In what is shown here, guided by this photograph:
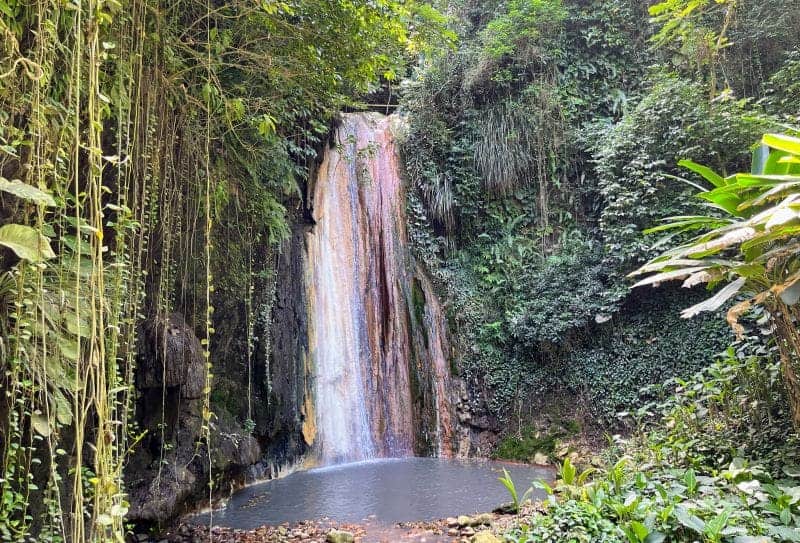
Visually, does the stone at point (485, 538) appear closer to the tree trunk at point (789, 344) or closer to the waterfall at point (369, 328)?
the tree trunk at point (789, 344)

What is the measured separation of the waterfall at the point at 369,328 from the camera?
8461 millimetres

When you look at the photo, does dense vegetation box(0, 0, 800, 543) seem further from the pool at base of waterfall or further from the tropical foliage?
the pool at base of waterfall

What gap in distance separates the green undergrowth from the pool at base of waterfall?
5.40 feet

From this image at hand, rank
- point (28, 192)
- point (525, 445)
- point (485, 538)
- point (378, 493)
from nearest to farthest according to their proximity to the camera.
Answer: point (28, 192)
point (485, 538)
point (378, 493)
point (525, 445)

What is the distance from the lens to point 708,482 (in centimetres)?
316

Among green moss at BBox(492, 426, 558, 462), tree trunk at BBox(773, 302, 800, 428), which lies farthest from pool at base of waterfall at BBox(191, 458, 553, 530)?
tree trunk at BBox(773, 302, 800, 428)

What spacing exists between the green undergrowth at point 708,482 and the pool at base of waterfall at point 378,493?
165 centimetres

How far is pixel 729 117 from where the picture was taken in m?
7.72

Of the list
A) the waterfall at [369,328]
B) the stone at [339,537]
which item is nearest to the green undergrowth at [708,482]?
the stone at [339,537]

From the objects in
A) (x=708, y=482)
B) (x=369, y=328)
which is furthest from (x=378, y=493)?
(x=708, y=482)

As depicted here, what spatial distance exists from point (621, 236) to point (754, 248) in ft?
17.4

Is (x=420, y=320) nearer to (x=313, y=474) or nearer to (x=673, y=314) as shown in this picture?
(x=313, y=474)

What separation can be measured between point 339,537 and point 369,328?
5043 mm

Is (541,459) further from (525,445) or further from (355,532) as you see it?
(355,532)
